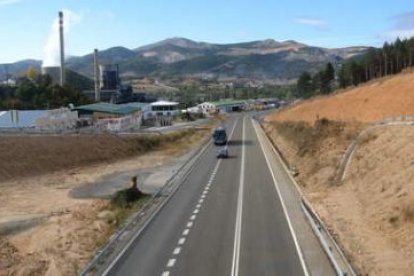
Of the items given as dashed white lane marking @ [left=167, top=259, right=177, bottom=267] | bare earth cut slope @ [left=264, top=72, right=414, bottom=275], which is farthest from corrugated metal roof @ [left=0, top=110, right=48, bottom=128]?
dashed white lane marking @ [left=167, top=259, right=177, bottom=267]

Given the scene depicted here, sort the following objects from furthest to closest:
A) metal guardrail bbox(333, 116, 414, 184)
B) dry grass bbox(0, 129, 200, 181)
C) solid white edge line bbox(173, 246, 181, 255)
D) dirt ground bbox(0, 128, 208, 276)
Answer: dry grass bbox(0, 129, 200, 181)
metal guardrail bbox(333, 116, 414, 184)
dirt ground bbox(0, 128, 208, 276)
solid white edge line bbox(173, 246, 181, 255)

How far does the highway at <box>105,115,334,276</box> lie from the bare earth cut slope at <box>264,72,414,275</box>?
2.53 metres

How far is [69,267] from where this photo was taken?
2858 centimetres

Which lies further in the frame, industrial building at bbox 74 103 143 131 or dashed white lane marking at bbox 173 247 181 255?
industrial building at bbox 74 103 143 131

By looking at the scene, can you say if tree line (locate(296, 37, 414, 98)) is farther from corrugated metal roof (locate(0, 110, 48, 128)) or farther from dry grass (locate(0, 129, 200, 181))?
corrugated metal roof (locate(0, 110, 48, 128))

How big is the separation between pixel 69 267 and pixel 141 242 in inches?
A: 130

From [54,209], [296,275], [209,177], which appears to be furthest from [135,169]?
[296,275]

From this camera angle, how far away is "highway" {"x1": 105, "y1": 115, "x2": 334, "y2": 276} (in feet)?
81.6

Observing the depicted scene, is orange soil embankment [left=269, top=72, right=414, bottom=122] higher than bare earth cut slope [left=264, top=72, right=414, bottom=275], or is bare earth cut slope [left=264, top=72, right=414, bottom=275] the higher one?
orange soil embankment [left=269, top=72, right=414, bottom=122]

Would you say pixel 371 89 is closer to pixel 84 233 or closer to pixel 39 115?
pixel 39 115

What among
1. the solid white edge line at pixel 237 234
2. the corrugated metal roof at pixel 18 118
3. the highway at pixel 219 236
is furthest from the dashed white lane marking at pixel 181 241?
the corrugated metal roof at pixel 18 118

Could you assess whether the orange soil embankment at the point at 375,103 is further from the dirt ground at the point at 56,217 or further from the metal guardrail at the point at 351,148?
the dirt ground at the point at 56,217

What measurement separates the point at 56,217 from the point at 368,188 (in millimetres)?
20082

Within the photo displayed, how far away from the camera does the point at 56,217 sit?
44062 millimetres
